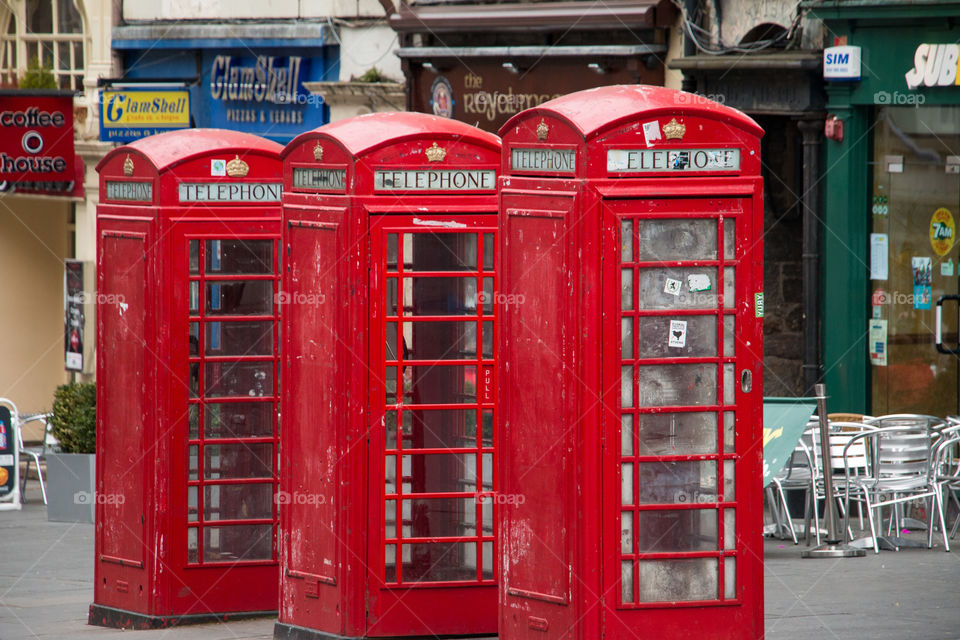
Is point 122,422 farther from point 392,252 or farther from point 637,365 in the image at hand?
point 637,365

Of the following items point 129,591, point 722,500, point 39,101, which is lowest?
point 129,591

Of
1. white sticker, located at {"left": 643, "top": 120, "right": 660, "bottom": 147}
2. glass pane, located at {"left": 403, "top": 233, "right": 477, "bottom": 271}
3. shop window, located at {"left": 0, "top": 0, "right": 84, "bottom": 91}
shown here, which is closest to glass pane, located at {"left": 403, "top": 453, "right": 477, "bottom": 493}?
glass pane, located at {"left": 403, "top": 233, "right": 477, "bottom": 271}

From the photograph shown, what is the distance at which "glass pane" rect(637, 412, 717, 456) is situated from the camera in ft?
24.3

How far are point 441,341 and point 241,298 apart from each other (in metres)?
1.49

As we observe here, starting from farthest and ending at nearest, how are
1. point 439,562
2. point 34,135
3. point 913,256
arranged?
point 34,135 → point 913,256 → point 439,562

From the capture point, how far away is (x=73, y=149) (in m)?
20.8

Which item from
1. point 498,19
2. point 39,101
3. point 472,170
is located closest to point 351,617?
point 472,170

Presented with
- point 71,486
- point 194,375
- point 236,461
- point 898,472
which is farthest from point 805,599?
point 71,486

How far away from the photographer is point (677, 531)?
24.6 feet

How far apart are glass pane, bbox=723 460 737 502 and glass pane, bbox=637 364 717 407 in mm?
292

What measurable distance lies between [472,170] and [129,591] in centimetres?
320

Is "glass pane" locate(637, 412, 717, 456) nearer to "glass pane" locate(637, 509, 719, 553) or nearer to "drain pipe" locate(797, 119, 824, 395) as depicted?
"glass pane" locate(637, 509, 719, 553)

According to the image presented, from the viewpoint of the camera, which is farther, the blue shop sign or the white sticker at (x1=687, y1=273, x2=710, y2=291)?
the blue shop sign

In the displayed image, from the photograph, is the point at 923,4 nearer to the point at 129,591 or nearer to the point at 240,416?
the point at 240,416
